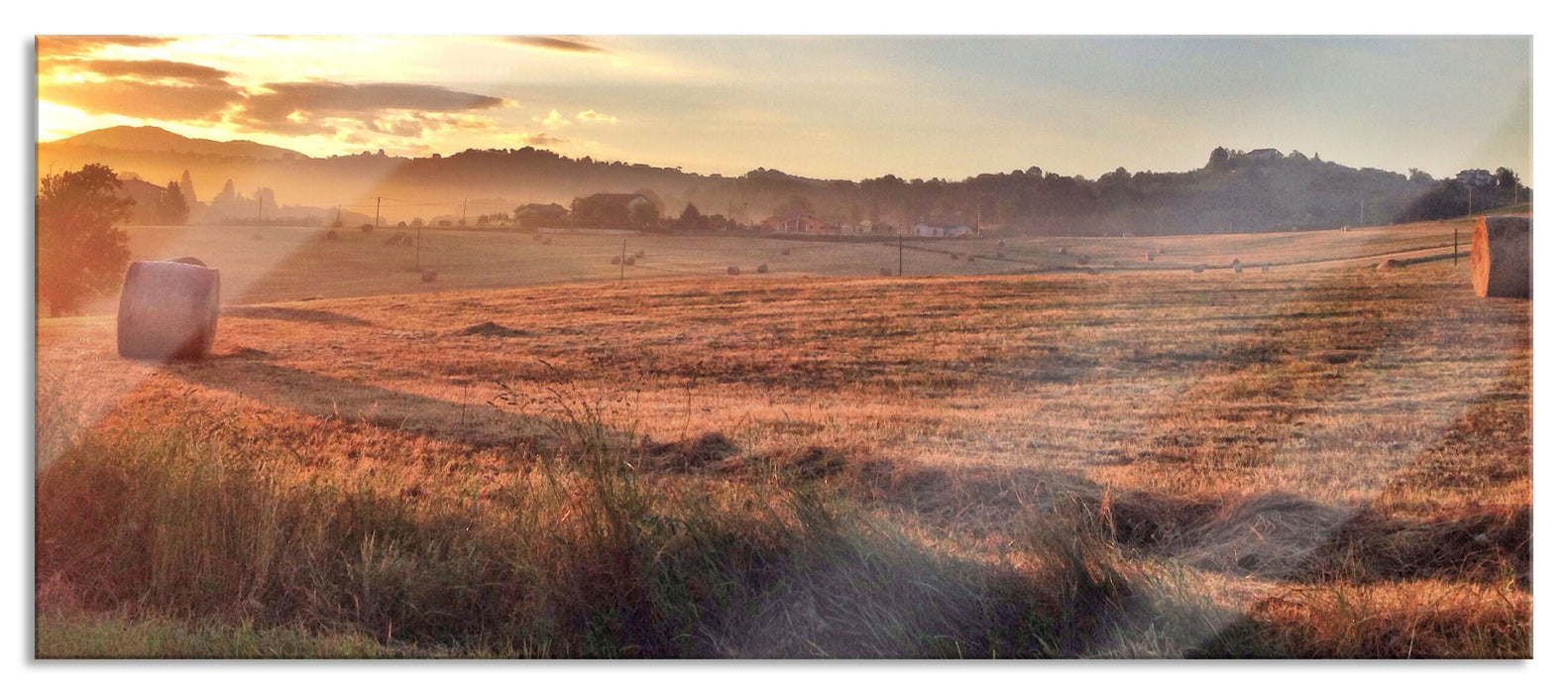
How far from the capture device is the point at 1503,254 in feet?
16.5

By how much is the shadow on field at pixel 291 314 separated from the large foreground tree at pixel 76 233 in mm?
516

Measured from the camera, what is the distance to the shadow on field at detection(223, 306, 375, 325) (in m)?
5.43

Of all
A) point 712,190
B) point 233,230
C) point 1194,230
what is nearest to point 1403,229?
point 1194,230

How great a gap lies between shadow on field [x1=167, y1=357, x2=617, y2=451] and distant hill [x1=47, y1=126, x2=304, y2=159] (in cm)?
89

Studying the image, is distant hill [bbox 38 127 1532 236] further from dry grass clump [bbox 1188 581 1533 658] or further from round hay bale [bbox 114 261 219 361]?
dry grass clump [bbox 1188 581 1533 658]

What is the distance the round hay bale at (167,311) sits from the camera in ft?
17.2

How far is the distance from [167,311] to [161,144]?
708 millimetres

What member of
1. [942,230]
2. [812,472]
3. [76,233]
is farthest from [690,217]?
[76,233]

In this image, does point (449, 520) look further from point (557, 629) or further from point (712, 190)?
point (712, 190)

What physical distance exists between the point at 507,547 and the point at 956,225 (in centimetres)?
242

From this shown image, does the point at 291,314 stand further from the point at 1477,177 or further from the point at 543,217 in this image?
the point at 1477,177

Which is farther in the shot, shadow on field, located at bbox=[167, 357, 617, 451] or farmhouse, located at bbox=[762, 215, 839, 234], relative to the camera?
farmhouse, located at bbox=[762, 215, 839, 234]

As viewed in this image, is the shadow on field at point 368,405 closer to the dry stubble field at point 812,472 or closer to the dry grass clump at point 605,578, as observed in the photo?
the dry stubble field at point 812,472

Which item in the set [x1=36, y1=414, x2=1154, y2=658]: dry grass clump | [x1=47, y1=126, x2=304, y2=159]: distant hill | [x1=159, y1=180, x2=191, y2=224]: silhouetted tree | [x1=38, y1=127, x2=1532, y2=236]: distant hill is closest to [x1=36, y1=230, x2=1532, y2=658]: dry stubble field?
[x1=36, y1=414, x2=1154, y2=658]: dry grass clump
